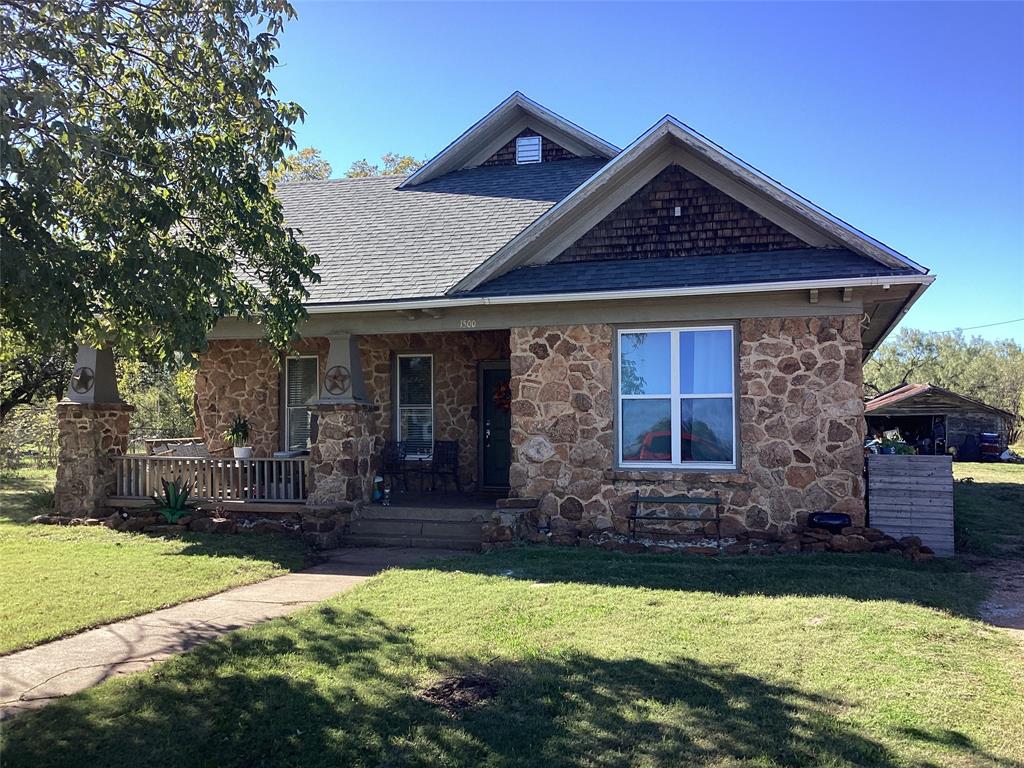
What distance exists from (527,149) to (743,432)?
8424mm

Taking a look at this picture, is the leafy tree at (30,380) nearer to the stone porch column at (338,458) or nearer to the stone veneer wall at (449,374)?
the stone veneer wall at (449,374)

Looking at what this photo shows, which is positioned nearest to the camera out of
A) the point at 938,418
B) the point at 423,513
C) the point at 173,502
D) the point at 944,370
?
the point at 423,513

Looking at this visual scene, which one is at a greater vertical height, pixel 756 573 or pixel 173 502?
pixel 173 502

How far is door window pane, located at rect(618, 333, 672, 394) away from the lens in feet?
31.9

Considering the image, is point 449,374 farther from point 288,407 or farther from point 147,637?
point 147,637

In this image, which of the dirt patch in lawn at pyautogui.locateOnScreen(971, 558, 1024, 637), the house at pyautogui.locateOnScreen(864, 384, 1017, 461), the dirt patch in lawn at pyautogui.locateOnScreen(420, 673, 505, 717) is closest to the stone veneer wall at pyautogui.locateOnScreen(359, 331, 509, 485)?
the dirt patch in lawn at pyautogui.locateOnScreen(971, 558, 1024, 637)

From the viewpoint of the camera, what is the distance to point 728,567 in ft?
26.6

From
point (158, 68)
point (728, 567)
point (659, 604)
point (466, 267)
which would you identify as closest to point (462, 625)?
point (659, 604)

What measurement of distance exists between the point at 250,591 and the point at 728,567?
16.3 feet

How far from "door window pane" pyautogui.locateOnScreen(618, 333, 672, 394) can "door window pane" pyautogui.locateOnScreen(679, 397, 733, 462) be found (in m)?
0.41

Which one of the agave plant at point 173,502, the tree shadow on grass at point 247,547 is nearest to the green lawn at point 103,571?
the tree shadow on grass at point 247,547

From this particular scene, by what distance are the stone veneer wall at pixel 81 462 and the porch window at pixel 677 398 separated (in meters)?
7.85

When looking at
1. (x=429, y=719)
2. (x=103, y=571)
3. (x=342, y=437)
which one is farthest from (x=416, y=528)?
(x=429, y=719)

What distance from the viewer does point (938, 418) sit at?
3069cm
